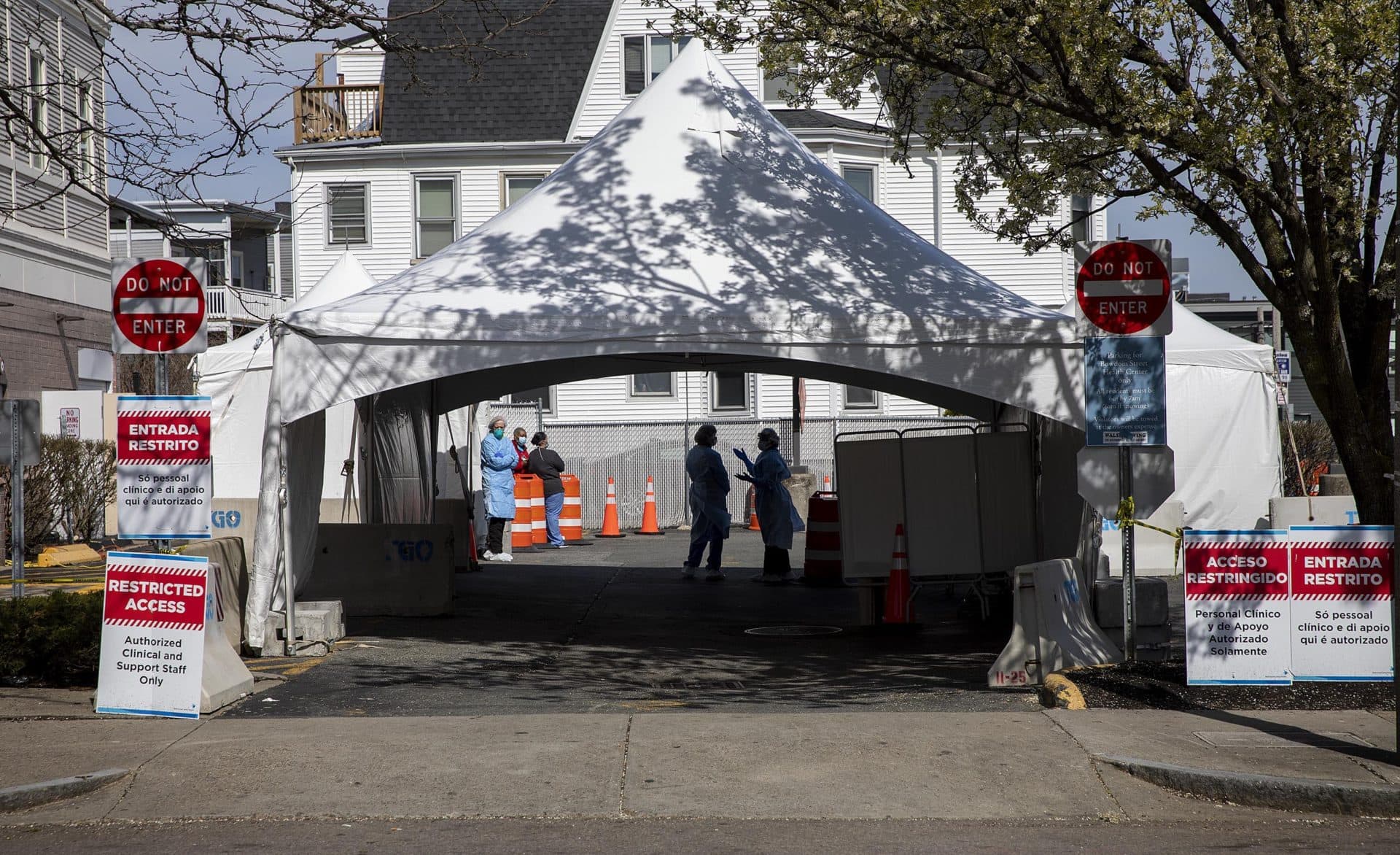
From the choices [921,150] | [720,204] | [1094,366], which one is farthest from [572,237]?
[921,150]

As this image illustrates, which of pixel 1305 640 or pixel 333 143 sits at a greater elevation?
pixel 333 143

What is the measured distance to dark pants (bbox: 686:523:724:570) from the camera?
16.6 m

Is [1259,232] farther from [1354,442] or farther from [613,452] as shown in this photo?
[613,452]

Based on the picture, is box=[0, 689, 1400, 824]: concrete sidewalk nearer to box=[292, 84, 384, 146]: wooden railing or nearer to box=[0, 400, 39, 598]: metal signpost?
box=[0, 400, 39, 598]: metal signpost

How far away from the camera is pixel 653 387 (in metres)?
30.4

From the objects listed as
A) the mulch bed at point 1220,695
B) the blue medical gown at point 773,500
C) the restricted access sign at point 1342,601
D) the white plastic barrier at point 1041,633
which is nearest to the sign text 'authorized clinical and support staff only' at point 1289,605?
the restricted access sign at point 1342,601

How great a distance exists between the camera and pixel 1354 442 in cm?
884

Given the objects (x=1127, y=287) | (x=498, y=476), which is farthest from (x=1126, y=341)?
A: (x=498, y=476)

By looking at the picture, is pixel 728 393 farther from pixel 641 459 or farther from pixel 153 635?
pixel 153 635

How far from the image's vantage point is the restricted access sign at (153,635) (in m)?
7.72

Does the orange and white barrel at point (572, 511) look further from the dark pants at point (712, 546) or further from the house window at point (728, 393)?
the dark pants at point (712, 546)

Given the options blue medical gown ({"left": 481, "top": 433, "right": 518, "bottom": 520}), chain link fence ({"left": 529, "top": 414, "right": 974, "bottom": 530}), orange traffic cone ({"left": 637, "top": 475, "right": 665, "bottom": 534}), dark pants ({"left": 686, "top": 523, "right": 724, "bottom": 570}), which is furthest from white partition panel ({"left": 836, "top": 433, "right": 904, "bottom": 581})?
chain link fence ({"left": 529, "top": 414, "right": 974, "bottom": 530})

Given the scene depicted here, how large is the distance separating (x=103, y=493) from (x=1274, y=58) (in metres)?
16.5

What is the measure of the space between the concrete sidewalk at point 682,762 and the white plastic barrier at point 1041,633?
1.07 m
